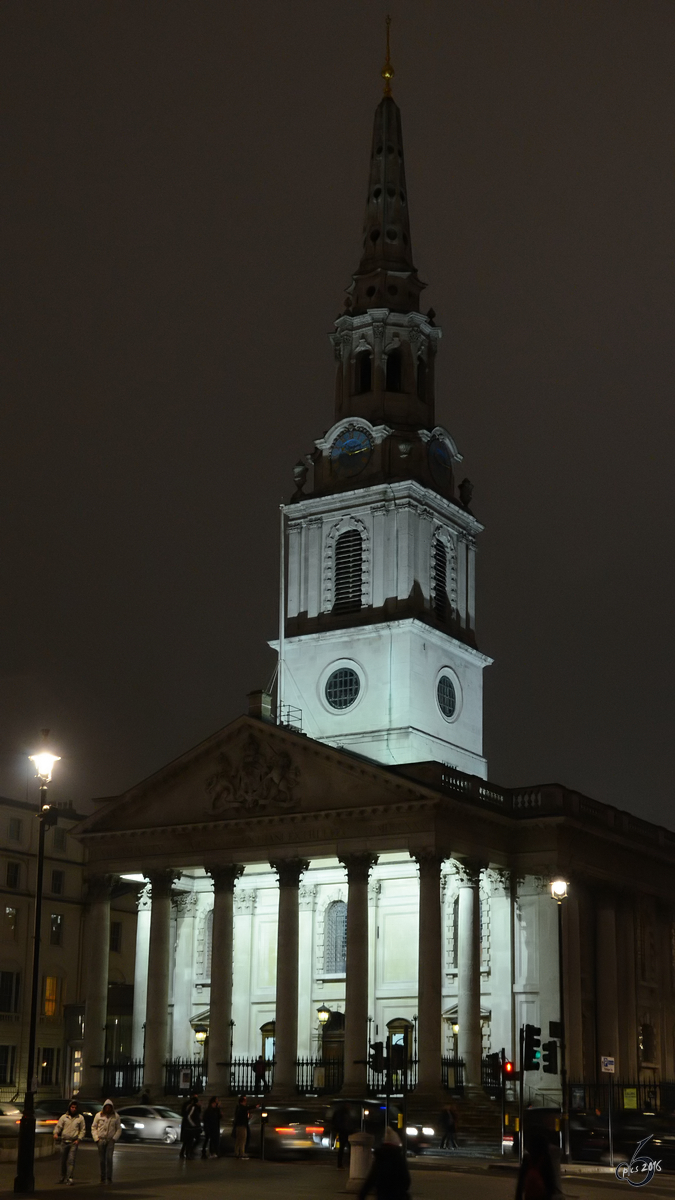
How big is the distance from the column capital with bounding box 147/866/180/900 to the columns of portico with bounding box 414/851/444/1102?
11.4m

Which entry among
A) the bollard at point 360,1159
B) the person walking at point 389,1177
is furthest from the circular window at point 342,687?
the person walking at point 389,1177

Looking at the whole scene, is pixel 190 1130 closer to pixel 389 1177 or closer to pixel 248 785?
pixel 248 785

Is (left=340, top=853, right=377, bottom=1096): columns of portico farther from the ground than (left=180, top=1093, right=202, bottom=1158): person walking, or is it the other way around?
(left=340, top=853, right=377, bottom=1096): columns of portico

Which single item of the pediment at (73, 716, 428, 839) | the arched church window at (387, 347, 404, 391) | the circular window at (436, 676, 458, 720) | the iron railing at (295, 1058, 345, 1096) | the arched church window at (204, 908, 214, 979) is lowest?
the iron railing at (295, 1058, 345, 1096)

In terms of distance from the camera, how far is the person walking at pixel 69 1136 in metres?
32.7

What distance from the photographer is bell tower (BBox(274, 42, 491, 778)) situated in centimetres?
6894

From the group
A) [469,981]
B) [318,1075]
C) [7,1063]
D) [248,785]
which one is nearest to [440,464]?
[248,785]

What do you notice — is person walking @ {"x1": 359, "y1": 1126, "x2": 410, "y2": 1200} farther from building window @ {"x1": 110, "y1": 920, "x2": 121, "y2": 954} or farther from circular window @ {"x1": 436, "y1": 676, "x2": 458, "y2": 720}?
building window @ {"x1": 110, "y1": 920, "x2": 121, "y2": 954}

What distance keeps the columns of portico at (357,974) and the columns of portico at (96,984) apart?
10910 mm

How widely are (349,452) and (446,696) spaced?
40.2ft

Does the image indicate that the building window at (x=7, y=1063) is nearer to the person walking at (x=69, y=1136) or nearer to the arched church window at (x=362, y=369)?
the arched church window at (x=362, y=369)

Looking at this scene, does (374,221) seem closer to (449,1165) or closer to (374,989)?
(374,989)

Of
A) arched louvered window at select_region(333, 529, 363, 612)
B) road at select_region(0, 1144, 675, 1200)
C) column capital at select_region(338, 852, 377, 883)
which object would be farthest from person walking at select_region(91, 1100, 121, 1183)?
arched louvered window at select_region(333, 529, 363, 612)

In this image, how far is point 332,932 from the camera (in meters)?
66.0
